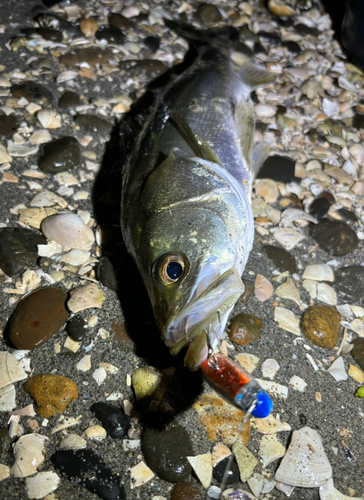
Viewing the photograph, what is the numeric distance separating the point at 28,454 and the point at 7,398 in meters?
0.35

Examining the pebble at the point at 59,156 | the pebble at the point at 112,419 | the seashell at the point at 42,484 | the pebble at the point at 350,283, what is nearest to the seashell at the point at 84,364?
the pebble at the point at 112,419

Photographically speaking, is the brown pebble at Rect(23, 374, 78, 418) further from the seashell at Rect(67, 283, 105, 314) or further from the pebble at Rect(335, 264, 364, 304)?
the pebble at Rect(335, 264, 364, 304)

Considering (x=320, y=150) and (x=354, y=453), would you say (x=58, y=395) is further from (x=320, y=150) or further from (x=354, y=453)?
(x=320, y=150)

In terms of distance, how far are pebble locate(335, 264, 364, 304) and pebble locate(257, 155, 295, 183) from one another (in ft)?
3.13

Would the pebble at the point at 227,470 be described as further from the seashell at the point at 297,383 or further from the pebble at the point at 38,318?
the pebble at the point at 38,318

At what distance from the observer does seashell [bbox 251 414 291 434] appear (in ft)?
7.95

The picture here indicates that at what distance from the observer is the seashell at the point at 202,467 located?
224 cm

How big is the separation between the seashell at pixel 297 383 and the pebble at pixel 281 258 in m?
0.82

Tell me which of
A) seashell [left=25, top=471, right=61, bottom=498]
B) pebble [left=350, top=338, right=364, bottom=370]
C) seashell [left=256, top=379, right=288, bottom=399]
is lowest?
seashell [left=25, top=471, right=61, bottom=498]

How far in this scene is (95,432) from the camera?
2338 mm

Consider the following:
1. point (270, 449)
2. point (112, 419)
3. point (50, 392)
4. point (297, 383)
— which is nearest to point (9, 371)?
point (50, 392)


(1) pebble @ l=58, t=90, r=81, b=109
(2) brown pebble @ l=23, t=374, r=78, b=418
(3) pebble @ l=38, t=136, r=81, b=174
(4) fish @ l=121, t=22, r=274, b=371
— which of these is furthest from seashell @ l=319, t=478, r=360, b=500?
(1) pebble @ l=58, t=90, r=81, b=109

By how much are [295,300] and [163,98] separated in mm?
1851

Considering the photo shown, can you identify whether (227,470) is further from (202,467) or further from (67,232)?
(67,232)
